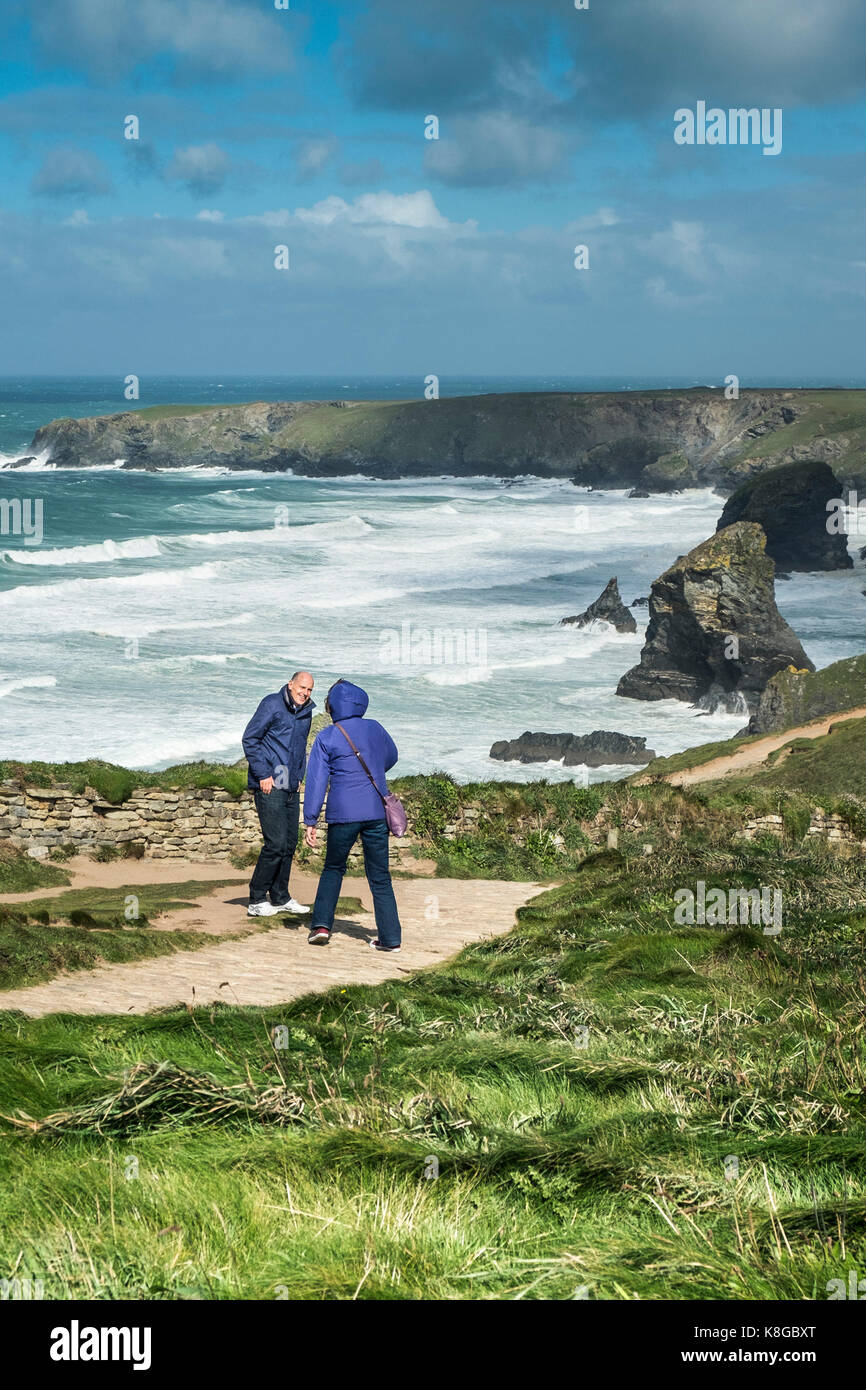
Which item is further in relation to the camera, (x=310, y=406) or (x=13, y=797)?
(x=310, y=406)

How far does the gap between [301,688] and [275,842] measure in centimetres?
148

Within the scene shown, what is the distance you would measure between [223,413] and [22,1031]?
145952 mm

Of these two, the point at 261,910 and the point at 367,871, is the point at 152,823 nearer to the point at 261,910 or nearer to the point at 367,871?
the point at 261,910

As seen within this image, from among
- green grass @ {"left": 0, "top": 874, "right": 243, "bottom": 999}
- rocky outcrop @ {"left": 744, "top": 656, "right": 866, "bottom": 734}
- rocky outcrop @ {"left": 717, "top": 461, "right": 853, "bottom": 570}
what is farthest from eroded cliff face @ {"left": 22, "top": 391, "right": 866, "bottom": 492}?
green grass @ {"left": 0, "top": 874, "right": 243, "bottom": 999}

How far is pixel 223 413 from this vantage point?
146375 mm

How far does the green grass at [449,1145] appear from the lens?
12.0 ft

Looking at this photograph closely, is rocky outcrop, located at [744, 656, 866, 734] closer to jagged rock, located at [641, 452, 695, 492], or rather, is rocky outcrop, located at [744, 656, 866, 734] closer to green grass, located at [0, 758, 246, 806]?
green grass, located at [0, 758, 246, 806]

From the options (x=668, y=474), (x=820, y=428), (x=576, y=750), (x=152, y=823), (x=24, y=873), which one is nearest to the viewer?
(x=24, y=873)

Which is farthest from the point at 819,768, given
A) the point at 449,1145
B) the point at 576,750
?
the point at 449,1145

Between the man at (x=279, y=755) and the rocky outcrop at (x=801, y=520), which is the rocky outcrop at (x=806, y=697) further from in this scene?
the rocky outcrop at (x=801, y=520)

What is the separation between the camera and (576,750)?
103 ft
